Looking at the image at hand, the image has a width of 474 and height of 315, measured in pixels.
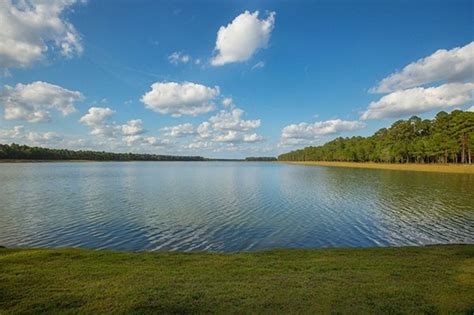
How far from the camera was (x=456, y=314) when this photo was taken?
21.5ft

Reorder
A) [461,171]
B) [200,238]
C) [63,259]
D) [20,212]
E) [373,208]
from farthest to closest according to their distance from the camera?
1. [461,171]
2. [373,208]
3. [20,212]
4. [200,238]
5. [63,259]

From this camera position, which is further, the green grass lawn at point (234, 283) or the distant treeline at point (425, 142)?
the distant treeline at point (425, 142)

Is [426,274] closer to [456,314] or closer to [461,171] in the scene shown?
[456,314]

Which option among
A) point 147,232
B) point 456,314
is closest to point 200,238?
point 147,232

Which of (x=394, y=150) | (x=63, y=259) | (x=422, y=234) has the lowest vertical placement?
(x=422, y=234)

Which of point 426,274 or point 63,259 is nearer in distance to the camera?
point 426,274

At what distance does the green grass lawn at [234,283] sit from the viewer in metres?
6.86

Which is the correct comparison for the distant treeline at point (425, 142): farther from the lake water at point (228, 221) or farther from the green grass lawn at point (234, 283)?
the green grass lawn at point (234, 283)

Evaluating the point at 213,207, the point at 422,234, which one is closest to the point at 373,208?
the point at 422,234

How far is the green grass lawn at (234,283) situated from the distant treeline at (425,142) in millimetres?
85721

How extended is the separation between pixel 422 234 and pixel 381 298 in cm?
1416

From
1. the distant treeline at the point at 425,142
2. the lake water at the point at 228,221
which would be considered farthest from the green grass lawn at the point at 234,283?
the distant treeline at the point at 425,142

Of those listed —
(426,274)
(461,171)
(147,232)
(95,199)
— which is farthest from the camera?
(461,171)

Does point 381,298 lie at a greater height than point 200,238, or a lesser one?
greater
